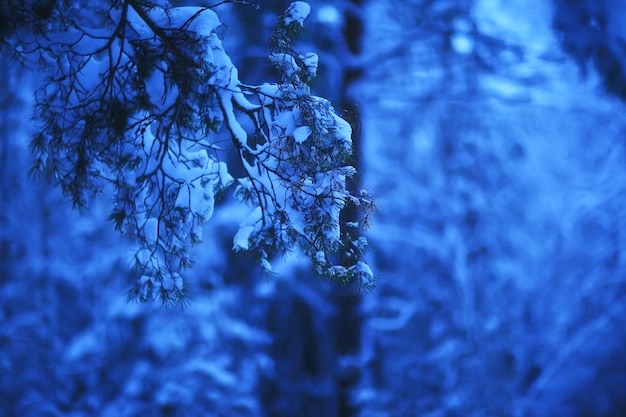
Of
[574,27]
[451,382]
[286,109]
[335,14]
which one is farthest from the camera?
[451,382]

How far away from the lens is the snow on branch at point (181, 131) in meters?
2.54

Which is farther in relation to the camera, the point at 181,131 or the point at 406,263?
the point at 406,263

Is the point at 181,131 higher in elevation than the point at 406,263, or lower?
lower

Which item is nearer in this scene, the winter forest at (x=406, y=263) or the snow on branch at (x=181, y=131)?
the snow on branch at (x=181, y=131)

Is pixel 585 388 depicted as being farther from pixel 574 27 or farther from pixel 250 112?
pixel 250 112

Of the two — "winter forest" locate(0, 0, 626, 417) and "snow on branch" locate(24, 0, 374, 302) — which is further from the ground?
"winter forest" locate(0, 0, 626, 417)

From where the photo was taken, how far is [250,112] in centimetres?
269

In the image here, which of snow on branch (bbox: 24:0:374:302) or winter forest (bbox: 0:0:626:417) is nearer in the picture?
snow on branch (bbox: 24:0:374:302)

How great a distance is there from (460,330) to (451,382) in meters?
0.56

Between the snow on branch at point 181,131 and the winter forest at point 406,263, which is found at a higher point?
the winter forest at point 406,263

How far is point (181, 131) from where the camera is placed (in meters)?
2.75

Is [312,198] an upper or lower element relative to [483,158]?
lower

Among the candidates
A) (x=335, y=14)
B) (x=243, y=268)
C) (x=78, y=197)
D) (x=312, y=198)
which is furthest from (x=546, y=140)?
(x=78, y=197)

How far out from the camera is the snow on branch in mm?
2537
